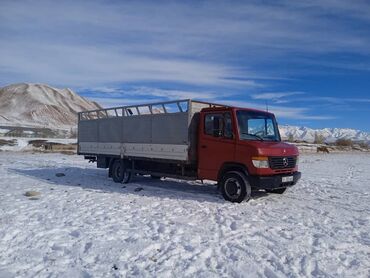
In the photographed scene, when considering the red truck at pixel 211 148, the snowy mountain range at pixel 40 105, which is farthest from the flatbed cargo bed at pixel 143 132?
the snowy mountain range at pixel 40 105

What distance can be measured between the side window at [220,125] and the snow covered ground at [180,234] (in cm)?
186

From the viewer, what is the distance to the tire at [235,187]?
1072 cm

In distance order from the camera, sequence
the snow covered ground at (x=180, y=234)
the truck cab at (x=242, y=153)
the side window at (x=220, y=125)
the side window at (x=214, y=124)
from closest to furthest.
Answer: the snow covered ground at (x=180, y=234), the truck cab at (x=242, y=153), the side window at (x=220, y=125), the side window at (x=214, y=124)

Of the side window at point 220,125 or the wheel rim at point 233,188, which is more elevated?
the side window at point 220,125

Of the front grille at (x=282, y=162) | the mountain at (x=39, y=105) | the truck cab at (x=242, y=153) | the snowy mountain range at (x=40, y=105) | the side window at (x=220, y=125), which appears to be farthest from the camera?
the mountain at (x=39, y=105)

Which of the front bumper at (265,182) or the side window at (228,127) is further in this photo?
the side window at (228,127)

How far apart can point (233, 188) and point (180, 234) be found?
3.64 m

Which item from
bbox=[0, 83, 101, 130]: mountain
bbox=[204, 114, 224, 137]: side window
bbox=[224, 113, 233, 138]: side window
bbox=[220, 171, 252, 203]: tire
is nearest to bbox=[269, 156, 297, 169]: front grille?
bbox=[220, 171, 252, 203]: tire

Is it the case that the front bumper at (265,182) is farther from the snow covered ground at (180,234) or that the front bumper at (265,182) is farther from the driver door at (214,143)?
the driver door at (214,143)

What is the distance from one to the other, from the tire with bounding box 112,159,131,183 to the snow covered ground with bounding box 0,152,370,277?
7.34 feet

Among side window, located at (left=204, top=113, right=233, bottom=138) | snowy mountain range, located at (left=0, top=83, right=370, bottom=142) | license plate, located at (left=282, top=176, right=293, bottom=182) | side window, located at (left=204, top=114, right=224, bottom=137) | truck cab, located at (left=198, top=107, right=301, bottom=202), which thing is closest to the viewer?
truck cab, located at (left=198, top=107, right=301, bottom=202)

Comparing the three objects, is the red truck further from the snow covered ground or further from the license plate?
the snow covered ground

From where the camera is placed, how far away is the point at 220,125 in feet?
37.0

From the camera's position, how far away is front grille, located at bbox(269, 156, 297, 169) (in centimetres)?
1077
